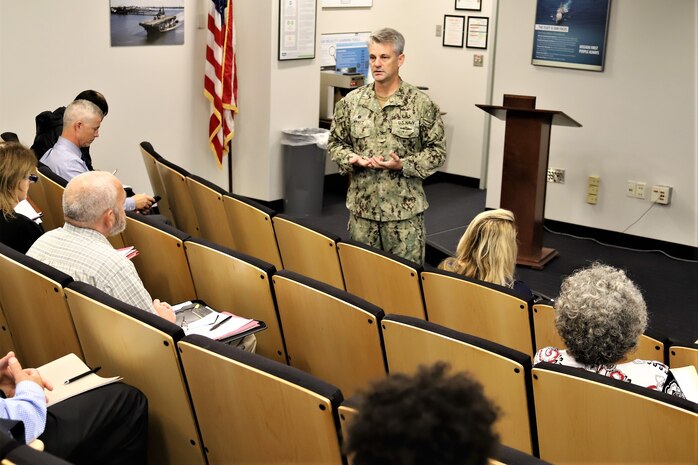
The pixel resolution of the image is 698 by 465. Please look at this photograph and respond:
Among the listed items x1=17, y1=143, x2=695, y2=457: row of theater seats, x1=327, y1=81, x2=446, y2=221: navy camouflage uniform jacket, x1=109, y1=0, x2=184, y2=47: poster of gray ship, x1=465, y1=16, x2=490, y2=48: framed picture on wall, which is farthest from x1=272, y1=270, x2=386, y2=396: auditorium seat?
x1=465, y1=16, x2=490, y2=48: framed picture on wall

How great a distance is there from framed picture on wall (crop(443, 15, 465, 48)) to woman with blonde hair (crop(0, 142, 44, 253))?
18.2 feet

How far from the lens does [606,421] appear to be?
199 cm

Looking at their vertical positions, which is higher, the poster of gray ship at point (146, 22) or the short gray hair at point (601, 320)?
the poster of gray ship at point (146, 22)

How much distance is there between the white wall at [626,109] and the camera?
5.95 metres

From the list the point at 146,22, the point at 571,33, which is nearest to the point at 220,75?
the point at 146,22

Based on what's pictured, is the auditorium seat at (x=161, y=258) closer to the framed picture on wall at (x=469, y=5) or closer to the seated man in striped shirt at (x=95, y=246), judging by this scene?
the seated man in striped shirt at (x=95, y=246)

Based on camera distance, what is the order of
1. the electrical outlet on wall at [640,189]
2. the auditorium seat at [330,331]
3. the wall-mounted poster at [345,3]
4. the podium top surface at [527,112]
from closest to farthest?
the auditorium seat at [330,331]
the podium top surface at [527,112]
the electrical outlet on wall at [640,189]
the wall-mounted poster at [345,3]

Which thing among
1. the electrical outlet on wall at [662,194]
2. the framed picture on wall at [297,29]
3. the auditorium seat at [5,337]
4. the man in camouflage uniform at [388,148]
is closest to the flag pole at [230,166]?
the framed picture on wall at [297,29]

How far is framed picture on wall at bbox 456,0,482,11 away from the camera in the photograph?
26.1ft

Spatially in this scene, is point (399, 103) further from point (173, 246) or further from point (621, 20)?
point (621, 20)

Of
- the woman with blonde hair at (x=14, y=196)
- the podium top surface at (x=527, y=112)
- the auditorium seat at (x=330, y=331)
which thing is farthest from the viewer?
the podium top surface at (x=527, y=112)

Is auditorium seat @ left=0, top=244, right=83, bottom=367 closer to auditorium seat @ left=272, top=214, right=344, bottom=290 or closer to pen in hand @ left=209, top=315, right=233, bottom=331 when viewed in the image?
pen in hand @ left=209, top=315, right=233, bottom=331

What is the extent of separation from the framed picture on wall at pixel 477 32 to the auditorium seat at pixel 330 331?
5.85m

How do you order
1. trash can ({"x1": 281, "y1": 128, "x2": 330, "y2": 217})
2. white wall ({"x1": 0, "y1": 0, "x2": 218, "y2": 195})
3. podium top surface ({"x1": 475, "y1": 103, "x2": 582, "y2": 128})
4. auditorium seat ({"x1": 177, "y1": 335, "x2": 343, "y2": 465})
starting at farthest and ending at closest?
trash can ({"x1": 281, "y1": 128, "x2": 330, "y2": 217}) < white wall ({"x1": 0, "y1": 0, "x2": 218, "y2": 195}) < podium top surface ({"x1": 475, "y1": 103, "x2": 582, "y2": 128}) < auditorium seat ({"x1": 177, "y1": 335, "x2": 343, "y2": 465})
